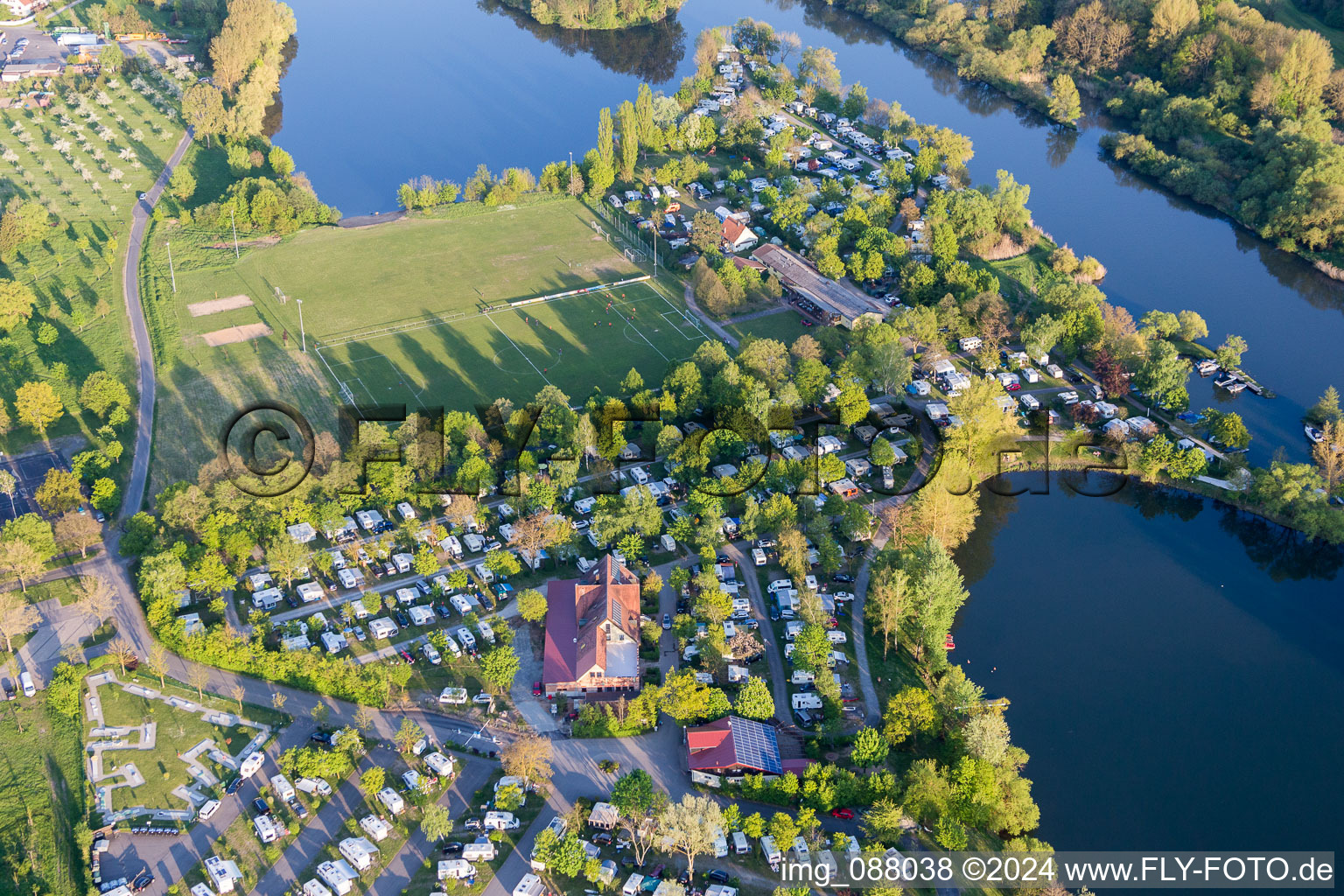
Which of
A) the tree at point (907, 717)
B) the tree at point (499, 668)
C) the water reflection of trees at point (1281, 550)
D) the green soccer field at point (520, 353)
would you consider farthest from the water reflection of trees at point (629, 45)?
the tree at point (907, 717)

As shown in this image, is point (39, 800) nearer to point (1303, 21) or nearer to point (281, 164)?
point (281, 164)

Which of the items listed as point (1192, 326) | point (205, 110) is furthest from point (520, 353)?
point (205, 110)

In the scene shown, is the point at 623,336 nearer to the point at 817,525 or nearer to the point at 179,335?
the point at 817,525

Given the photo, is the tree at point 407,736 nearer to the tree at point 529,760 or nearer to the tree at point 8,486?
the tree at point 529,760

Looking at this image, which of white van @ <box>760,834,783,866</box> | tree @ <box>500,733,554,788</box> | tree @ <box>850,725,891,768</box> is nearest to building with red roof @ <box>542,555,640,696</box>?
tree @ <box>500,733,554,788</box>

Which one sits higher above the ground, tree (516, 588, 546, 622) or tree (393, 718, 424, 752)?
A: tree (516, 588, 546, 622)

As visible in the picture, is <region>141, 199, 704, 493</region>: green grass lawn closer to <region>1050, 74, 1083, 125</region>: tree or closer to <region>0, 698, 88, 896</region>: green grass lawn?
<region>0, 698, 88, 896</region>: green grass lawn
